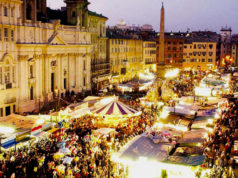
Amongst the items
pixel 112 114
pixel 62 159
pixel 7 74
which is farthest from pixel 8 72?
pixel 62 159

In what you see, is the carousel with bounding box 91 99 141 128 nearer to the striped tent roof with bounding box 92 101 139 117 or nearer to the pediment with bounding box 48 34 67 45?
the striped tent roof with bounding box 92 101 139 117

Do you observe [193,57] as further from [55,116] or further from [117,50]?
[55,116]

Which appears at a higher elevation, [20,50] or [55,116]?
[20,50]

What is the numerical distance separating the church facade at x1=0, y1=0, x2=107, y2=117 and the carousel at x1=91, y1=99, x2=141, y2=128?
301 inches

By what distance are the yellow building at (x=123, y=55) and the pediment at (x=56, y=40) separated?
19538 millimetres

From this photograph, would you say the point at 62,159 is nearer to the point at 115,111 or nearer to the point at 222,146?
the point at 115,111

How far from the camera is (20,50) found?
97.6ft

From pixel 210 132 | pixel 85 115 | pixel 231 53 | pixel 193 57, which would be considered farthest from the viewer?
pixel 231 53

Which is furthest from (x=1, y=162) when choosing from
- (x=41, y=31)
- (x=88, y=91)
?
(x=88, y=91)

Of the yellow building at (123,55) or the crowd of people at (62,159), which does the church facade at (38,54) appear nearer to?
the crowd of people at (62,159)

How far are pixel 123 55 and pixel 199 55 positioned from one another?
30525mm

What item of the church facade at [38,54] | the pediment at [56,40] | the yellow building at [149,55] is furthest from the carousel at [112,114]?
the yellow building at [149,55]

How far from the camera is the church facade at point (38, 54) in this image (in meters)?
28.4

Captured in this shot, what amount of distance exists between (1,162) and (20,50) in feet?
55.2
